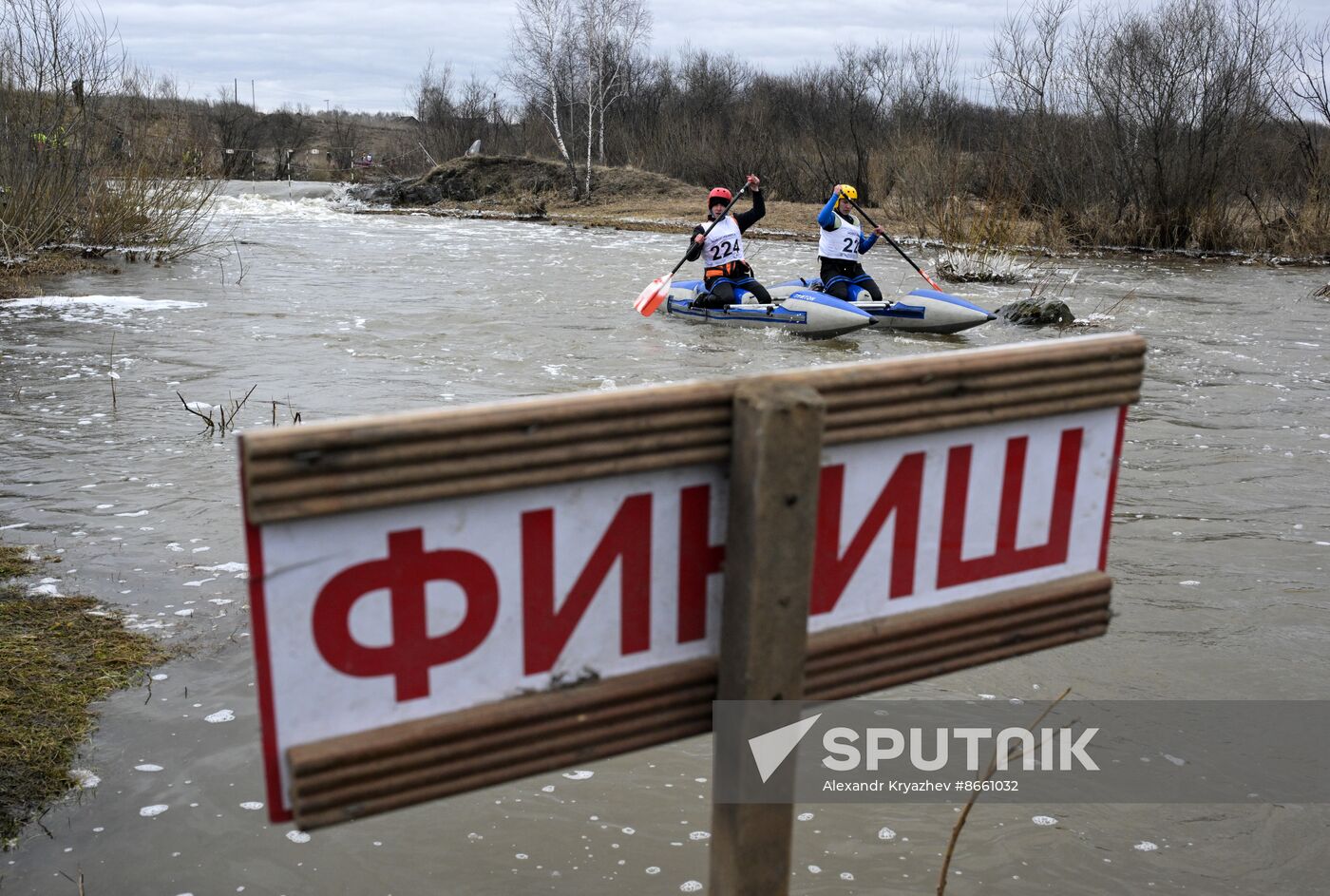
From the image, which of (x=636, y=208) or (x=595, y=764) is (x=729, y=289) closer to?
(x=595, y=764)

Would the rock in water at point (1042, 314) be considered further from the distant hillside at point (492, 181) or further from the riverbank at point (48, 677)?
the distant hillside at point (492, 181)

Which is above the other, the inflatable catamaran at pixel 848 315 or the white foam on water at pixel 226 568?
the inflatable catamaran at pixel 848 315

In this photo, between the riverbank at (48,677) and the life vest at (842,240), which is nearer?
the riverbank at (48,677)

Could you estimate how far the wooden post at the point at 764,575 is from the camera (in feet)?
3.65

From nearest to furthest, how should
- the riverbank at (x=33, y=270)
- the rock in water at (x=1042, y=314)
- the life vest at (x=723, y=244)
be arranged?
the rock in water at (x=1042, y=314) → the life vest at (x=723, y=244) → the riverbank at (x=33, y=270)

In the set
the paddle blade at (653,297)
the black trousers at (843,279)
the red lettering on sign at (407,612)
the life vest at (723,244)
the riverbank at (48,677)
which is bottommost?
the riverbank at (48,677)

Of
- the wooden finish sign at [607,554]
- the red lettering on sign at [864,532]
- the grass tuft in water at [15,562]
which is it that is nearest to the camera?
the wooden finish sign at [607,554]

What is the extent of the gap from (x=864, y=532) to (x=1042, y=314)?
44.1 feet

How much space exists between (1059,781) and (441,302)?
13232 mm

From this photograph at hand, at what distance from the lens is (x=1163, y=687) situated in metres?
4.34

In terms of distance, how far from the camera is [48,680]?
13.0ft

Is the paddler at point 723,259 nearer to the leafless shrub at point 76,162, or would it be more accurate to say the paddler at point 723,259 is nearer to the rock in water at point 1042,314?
the rock in water at point 1042,314

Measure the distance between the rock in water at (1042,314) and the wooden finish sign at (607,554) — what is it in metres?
13.2

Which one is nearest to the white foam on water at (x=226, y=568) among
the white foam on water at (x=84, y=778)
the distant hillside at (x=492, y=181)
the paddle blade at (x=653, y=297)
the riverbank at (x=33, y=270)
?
the white foam on water at (x=84, y=778)
